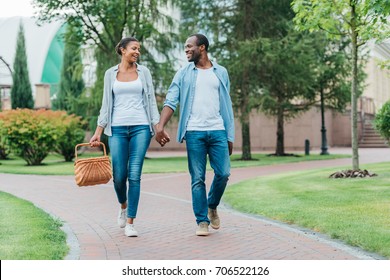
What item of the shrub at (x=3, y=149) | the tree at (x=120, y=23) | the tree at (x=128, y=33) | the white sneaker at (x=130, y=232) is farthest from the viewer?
the tree at (x=128, y=33)

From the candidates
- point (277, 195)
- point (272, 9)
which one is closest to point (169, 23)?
point (272, 9)

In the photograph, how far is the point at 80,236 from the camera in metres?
6.20

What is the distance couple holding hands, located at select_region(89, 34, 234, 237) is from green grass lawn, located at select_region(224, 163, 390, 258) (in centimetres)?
138

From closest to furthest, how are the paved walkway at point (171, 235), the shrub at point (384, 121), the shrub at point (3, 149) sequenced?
the paved walkway at point (171, 235)
the shrub at point (384, 121)
the shrub at point (3, 149)

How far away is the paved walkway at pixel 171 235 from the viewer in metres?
5.23

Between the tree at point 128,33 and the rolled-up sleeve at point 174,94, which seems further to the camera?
the tree at point 128,33

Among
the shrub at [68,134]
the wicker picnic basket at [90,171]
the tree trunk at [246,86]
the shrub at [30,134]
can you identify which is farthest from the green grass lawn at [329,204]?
the shrub at [68,134]

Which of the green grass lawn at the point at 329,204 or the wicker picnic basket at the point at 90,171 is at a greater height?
the wicker picnic basket at the point at 90,171

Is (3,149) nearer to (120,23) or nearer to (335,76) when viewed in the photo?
(120,23)

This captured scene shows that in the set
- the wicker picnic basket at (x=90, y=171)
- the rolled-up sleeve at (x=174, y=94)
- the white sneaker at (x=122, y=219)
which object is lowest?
the white sneaker at (x=122, y=219)

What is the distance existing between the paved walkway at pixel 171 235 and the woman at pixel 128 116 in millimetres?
454

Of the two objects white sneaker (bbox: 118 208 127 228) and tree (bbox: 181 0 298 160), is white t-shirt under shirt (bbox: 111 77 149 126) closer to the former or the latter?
white sneaker (bbox: 118 208 127 228)

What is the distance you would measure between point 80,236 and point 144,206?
258cm

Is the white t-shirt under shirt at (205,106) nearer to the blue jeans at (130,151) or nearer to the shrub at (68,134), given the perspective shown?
the blue jeans at (130,151)
